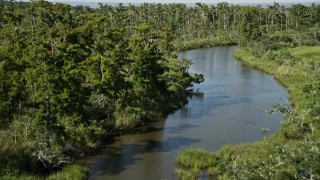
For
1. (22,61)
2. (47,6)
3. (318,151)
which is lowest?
(318,151)

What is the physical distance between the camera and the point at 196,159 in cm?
2491

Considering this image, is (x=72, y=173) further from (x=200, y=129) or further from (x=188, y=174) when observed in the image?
(x=200, y=129)

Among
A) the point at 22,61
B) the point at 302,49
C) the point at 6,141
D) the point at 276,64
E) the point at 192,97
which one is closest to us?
the point at 6,141

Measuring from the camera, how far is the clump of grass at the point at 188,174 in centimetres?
2306

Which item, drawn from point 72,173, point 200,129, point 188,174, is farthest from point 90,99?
point 188,174

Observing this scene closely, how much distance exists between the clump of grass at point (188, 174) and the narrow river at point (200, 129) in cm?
48

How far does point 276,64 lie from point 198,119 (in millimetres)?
26458

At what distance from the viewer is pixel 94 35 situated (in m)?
37.4

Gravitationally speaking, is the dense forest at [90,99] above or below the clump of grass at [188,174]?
above

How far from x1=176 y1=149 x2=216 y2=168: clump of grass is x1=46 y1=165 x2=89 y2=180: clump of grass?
18.8ft

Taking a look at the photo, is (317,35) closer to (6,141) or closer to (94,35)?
(94,35)

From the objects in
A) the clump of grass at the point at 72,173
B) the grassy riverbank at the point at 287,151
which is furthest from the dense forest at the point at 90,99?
the clump of grass at the point at 72,173

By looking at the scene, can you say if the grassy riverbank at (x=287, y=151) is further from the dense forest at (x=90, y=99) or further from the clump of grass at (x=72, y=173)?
the clump of grass at (x=72, y=173)

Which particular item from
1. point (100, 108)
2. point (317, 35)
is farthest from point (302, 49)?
point (100, 108)
